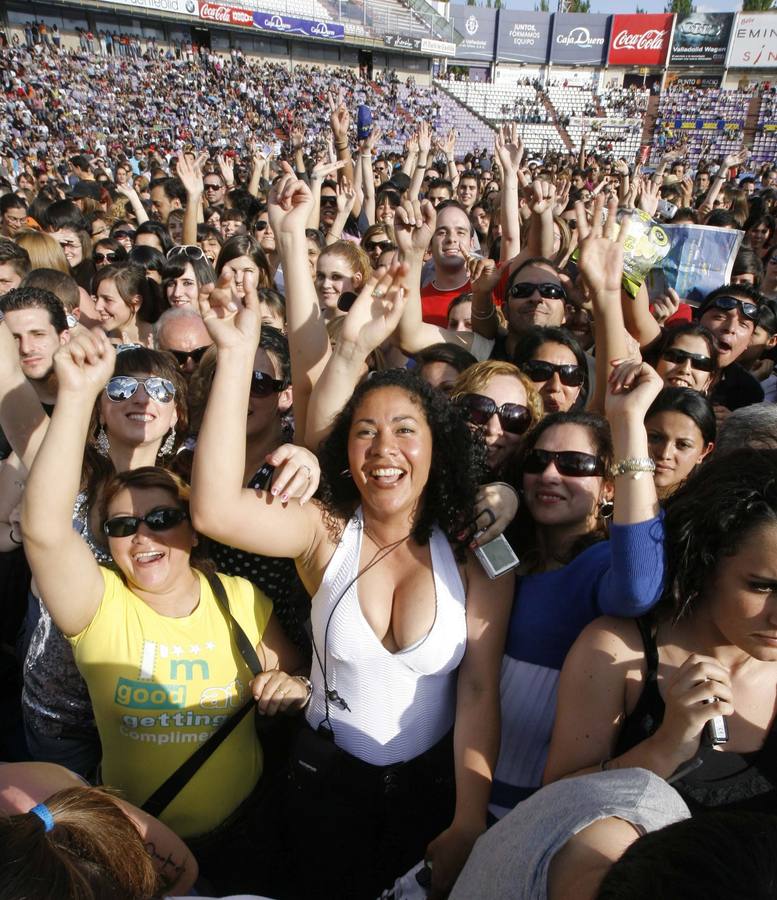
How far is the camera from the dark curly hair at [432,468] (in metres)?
1.99

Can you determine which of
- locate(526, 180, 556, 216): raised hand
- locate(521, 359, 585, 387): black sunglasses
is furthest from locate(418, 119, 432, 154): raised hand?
locate(521, 359, 585, 387): black sunglasses

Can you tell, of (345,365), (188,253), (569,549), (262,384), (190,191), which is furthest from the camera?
(190,191)

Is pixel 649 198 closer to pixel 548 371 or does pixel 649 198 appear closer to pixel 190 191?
pixel 548 371

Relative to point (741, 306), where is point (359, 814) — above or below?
below

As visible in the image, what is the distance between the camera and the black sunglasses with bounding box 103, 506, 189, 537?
193 cm

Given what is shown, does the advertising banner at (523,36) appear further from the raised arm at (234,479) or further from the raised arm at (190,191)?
the raised arm at (234,479)

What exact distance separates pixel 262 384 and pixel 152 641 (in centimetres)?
116

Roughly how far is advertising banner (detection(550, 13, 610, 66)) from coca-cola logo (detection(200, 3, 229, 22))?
2328 centimetres

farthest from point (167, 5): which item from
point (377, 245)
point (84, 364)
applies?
point (84, 364)

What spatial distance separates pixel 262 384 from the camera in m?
2.68

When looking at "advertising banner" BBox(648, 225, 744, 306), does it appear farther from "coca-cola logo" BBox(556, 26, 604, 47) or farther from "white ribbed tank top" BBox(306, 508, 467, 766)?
"coca-cola logo" BBox(556, 26, 604, 47)

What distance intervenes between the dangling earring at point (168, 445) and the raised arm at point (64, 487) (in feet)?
3.14

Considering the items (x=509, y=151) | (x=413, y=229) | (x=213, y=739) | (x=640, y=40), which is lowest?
(x=213, y=739)

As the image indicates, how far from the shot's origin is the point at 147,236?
601 centimetres
